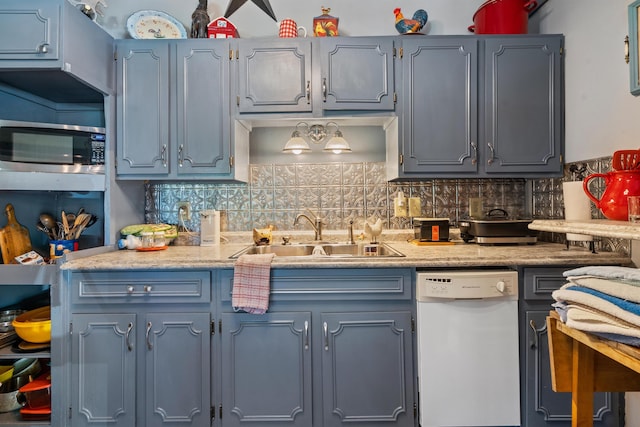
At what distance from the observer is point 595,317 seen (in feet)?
2.75

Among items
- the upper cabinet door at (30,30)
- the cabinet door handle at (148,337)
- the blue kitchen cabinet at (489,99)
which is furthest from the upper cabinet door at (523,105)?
the upper cabinet door at (30,30)

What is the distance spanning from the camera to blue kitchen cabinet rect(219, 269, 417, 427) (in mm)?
1572

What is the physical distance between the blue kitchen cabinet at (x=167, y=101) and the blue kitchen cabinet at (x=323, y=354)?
34.6 inches

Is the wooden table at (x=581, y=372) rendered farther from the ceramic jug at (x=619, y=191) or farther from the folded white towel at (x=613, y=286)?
the ceramic jug at (x=619, y=191)

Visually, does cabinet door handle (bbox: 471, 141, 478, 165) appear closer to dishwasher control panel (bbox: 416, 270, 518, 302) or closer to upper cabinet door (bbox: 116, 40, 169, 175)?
dishwasher control panel (bbox: 416, 270, 518, 302)

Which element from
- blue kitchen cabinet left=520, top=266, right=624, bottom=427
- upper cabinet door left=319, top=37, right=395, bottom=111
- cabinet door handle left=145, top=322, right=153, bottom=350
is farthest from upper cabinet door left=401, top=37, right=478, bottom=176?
cabinet door handle left=145, top=322, right=153, bottom=350

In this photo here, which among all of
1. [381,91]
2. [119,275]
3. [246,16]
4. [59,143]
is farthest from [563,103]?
[59,143]

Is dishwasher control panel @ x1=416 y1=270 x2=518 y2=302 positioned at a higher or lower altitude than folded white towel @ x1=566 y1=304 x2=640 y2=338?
lower

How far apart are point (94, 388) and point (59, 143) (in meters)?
1.25

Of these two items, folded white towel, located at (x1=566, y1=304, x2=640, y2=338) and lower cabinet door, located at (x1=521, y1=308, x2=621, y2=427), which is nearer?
folded white towel, located at (x1=566, y1=304, x2=640, y2=338)

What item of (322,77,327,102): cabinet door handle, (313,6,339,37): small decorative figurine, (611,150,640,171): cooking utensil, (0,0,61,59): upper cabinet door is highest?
(313,6,339,37): small decorative figurine

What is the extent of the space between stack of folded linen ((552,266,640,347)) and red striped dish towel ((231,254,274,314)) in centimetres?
111

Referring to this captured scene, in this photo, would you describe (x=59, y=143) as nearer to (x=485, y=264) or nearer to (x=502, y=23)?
(x=485, y=264)

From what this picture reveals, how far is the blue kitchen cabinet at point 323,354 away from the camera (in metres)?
1.57
